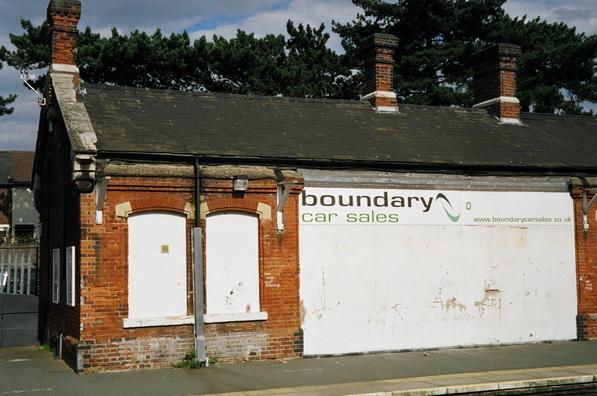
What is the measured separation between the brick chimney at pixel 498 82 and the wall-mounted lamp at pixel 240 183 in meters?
9.03

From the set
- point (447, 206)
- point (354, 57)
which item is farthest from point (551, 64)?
point (447, 206)

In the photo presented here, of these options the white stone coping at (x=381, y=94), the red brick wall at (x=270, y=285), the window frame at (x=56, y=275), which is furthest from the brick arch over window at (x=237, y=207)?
the white stone coping at (x=381, y=94)

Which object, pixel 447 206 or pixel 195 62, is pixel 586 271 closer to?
pixel 447 206

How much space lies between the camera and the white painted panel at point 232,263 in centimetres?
1403

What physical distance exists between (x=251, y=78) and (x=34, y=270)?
1805 centimetres

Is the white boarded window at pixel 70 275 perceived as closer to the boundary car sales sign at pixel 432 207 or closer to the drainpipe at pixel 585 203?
the boundary car sales sign at pixel 432 207

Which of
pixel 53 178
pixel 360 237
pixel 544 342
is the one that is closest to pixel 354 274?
pixel 360 237

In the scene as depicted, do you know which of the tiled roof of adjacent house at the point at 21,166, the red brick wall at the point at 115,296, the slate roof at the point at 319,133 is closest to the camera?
the red brick wall at the point at 115,296

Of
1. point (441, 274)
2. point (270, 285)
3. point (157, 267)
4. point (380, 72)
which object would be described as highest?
point (380, 72)

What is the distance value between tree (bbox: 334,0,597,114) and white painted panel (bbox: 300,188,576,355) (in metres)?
19.8

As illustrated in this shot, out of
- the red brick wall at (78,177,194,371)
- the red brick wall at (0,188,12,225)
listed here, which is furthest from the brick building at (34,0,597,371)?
the red brick wall at (0,188,12,225)

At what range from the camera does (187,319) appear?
13633 millimetres

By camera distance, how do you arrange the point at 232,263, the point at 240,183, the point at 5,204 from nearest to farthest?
the point at 240,183
the point at 232,263
the point at 5,204

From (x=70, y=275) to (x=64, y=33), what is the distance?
552 centimetres
